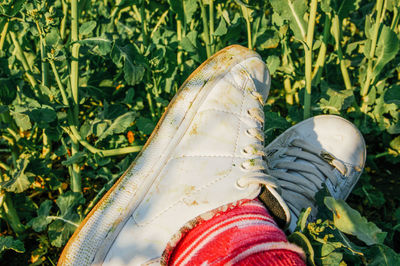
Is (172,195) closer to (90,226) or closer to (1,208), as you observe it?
(90,226)

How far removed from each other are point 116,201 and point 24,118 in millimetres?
482

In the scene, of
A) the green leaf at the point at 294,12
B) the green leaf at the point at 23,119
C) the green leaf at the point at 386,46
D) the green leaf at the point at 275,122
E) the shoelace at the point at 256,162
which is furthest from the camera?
the green leaf at the point at 275,122

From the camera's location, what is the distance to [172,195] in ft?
4.20

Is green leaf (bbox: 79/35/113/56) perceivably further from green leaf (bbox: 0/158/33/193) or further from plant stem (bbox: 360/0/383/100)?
plant stem (bbox: 360/0/383/100)

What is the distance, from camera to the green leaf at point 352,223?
1074 millimetres

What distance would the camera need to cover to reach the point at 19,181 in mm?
1499

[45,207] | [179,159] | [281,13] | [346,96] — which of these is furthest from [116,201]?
[346,96]

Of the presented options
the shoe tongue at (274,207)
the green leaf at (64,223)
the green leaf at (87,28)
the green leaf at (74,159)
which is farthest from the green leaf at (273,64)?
the green leaf at (64,223)

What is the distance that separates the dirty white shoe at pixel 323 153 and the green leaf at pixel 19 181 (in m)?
0.94

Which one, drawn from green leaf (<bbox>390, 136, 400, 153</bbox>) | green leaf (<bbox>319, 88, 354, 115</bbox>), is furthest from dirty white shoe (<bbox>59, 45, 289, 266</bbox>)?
green leaf (<bbox>390, 136, 400, 153</bbox>)

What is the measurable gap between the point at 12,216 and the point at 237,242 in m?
0.97

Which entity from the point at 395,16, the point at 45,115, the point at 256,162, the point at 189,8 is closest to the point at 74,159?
the point at 45,115

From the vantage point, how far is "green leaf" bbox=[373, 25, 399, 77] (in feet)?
5.48

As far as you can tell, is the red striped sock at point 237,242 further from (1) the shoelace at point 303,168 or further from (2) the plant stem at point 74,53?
(2) the plant stem at point 74,53
